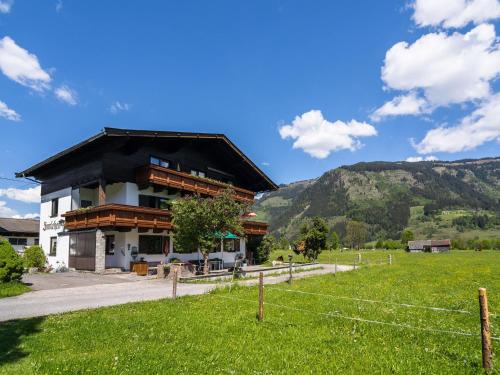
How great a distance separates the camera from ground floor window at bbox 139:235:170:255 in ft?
98.4

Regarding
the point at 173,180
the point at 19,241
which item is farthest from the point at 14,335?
the point at 19,241

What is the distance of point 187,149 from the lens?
121ft

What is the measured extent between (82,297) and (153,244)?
50.3 feet

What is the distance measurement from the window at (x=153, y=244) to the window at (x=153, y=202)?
2.88 metres

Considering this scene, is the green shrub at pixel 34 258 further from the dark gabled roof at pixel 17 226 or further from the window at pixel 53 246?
the dark gabled roof at pixel 17 226

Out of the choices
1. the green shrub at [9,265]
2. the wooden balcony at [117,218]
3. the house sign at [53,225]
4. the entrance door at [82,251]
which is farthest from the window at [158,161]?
the green shrub at [9,265]

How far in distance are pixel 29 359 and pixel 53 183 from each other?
102 feet

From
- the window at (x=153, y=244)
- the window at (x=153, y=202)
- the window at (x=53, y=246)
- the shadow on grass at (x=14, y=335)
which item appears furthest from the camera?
the window at (x=53, y=246)

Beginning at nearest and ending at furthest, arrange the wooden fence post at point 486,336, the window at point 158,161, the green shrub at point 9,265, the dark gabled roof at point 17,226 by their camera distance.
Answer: the wooden fence post at point 486,336, the green shrub at point 9,265, the window at point 158,161, the dark gabled roof at point 17,226

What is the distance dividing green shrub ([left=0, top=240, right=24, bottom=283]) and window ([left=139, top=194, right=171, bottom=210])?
13.4m

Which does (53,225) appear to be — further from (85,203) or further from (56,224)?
(85,203)

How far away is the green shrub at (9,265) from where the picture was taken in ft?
56.9

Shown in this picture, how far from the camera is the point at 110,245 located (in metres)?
29.8

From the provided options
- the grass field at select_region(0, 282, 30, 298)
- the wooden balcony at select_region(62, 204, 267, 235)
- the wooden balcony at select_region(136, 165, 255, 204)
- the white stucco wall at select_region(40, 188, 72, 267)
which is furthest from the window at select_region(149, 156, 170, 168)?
the grass field at select_region(0, 282, 30, 298)
